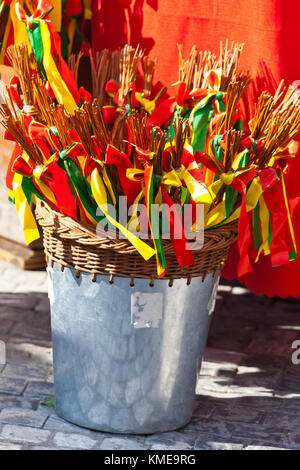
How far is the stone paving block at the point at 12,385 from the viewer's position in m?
2.75

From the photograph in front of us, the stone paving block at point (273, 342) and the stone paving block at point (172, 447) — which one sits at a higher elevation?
the stone paving block at point (172, 447)

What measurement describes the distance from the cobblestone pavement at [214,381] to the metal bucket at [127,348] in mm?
77

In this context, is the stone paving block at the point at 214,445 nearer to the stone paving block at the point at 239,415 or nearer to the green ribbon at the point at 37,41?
the stone paving block at the point at 239,415

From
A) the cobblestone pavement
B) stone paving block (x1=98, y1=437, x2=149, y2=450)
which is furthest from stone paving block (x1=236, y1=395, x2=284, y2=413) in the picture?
stone paving block (x1=98, y1=437, x2=149, y2=450)

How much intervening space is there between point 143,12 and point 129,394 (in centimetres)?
135

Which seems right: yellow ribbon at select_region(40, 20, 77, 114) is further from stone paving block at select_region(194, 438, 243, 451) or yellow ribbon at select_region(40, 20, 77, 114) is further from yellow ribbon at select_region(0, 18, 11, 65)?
stone paving block at select_region(194, 438, 243, 451)

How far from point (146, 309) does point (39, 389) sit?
670 mm

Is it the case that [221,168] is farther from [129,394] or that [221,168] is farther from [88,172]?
[129,394]

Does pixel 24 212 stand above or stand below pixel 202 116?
below

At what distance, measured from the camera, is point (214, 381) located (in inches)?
113

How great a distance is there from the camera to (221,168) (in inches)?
89.7

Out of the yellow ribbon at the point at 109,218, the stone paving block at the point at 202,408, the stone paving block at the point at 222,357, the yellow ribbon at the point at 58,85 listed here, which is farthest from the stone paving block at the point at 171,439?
the yellow ribbon at the point at 58,85

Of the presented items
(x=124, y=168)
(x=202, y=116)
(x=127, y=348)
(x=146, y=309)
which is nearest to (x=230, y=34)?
(x=202, y=116)

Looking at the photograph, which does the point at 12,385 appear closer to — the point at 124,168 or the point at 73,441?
the point at 73,441
